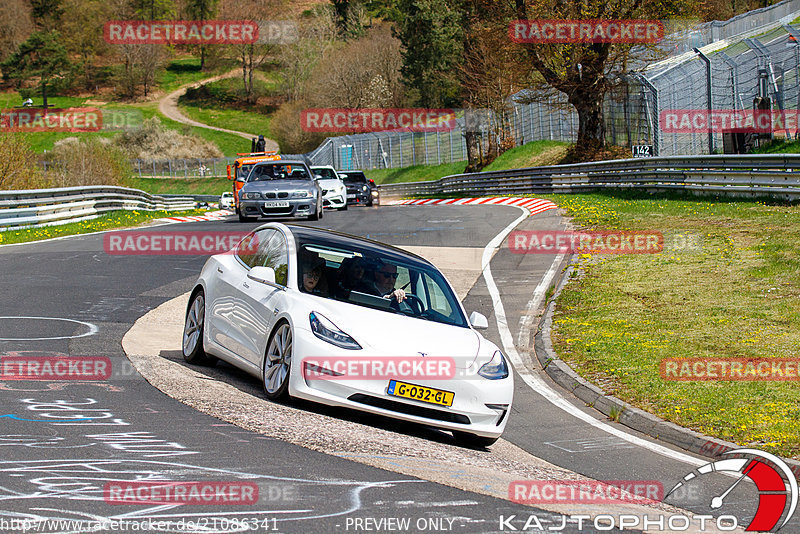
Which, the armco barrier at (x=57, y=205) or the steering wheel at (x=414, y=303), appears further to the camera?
the armco barrier at (x=57, y=205)

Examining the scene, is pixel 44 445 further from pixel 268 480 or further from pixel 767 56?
pixel 767 56

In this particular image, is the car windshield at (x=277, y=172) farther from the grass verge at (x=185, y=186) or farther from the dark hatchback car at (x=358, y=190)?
the grass verge at (x=185, y=186)

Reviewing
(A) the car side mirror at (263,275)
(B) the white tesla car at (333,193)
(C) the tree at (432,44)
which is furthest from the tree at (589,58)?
(C) the tree at (432,44)

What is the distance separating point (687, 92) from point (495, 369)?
26.7 meters

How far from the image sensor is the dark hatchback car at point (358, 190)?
39.1 m

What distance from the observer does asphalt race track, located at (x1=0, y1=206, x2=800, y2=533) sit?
4.79 meters

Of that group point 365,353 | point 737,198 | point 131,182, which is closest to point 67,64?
point 131,182

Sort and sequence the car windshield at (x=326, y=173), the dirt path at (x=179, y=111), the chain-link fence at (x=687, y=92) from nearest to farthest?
the chain-link fence at (x=687, y=92), the car windshield at (x=326, y=173), the dirt path at (x=179, y=111)

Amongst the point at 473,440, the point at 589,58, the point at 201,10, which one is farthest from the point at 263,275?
the point at 201,10

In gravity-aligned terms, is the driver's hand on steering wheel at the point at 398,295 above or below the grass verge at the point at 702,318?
above

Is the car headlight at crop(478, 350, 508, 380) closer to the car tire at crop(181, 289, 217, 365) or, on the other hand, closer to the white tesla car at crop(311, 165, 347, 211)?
the car tire at crop(181, 289, 217, 365)

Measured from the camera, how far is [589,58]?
40844 millimetres

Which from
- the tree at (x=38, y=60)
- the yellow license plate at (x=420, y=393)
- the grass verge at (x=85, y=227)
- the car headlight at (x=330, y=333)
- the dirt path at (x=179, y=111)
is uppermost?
the tree at (x=38, y=60)

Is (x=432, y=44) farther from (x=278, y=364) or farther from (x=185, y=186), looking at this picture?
(x=278, y=364)
